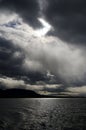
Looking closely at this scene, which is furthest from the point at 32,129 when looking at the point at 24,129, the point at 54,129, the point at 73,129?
the point at 73,129

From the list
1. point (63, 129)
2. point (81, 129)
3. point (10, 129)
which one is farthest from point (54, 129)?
point (10, 129)

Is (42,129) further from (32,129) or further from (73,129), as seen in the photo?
(73,129)

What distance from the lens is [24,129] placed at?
54.1 meters

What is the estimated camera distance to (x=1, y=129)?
53.7 m

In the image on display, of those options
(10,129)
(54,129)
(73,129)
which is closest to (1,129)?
(10,129)

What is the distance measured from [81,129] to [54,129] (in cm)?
664

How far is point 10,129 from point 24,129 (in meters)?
3.44

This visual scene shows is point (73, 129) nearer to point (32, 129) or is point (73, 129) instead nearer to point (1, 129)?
point (32, 129)

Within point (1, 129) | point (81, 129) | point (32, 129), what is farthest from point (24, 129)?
point (81, 129)

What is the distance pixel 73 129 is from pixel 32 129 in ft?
33.0

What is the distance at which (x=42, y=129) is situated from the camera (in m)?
54.5

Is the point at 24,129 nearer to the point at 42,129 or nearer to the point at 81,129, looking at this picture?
the point at 42,129

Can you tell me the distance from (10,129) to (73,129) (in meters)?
15.3

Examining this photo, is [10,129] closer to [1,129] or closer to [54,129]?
[1,129]
